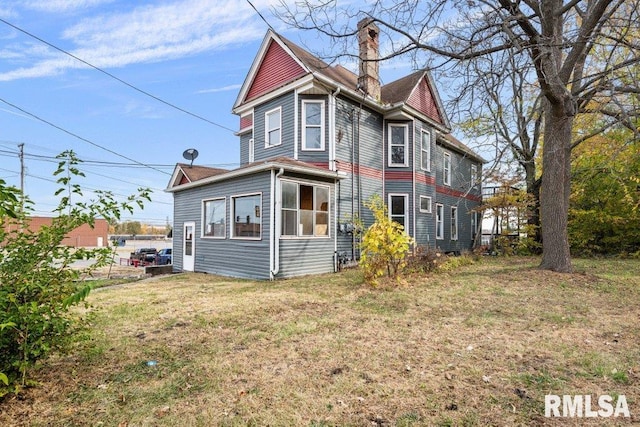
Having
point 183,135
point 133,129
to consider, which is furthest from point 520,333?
point 133,129

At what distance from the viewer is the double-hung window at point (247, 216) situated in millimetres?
10227

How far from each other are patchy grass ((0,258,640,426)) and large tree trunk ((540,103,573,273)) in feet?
8.66

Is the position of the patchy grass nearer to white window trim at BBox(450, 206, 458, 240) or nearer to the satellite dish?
the satellite dish

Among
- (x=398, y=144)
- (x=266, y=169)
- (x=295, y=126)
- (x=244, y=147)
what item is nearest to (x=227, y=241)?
(x=266, y=169)

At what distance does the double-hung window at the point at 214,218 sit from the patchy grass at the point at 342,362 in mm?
5324

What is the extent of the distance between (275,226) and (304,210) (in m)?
1.36

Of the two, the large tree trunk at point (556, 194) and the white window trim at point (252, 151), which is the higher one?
the white window trim at point (252, 151)

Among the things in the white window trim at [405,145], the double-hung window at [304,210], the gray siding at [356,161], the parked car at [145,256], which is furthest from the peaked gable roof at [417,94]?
the parked car at [145,256]

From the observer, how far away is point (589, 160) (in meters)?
14.7

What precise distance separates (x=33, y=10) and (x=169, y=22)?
3169 millimetres

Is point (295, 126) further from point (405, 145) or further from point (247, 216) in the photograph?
point (405, 145)

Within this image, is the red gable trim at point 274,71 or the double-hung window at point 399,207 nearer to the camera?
the red gable trim at point 274,71

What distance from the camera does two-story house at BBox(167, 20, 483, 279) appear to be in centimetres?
1014

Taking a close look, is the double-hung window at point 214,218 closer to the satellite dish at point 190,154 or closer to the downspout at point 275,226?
the downspout at point 275,226
